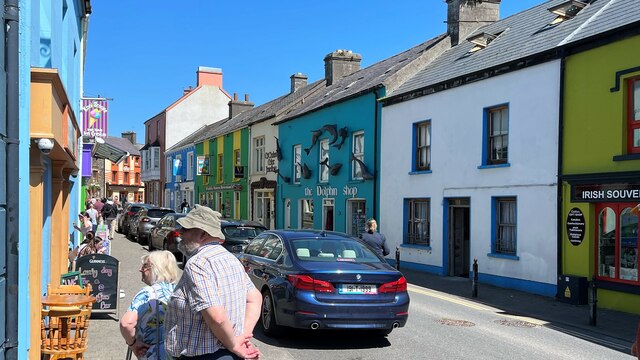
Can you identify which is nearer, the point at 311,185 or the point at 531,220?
the point at 531,220

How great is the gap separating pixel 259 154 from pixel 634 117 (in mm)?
23571

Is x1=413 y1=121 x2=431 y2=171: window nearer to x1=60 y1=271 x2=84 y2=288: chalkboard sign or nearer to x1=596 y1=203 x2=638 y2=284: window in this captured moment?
x1=596 y1=203 x2=638 y2=284: window

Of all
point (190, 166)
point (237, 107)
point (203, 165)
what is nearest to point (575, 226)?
point (203, 165)

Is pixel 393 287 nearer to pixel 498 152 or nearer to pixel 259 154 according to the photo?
pixel 498 152

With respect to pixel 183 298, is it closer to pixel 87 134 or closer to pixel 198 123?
pixel 87 134

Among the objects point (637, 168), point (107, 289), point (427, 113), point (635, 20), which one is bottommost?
point (107, 289)

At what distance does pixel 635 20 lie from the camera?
440 inches

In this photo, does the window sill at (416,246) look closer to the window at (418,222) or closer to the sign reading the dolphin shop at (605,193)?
the window at (418,222)

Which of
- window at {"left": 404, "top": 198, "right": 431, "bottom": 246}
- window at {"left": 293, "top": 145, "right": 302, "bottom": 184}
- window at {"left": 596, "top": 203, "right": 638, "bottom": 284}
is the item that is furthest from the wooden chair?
window at {"left": 293, "top": 145, "right": 302, "bottom": 184}

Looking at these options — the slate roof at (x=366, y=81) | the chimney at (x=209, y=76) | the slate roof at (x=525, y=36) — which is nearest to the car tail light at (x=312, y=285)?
the slate roof at (x=525, y=36)

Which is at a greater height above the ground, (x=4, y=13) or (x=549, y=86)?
(x=549, y=86)

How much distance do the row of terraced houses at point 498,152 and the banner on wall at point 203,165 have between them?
12971 millimetres

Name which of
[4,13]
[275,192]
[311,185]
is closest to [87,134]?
[311,185]

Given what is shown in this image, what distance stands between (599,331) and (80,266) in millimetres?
8362
